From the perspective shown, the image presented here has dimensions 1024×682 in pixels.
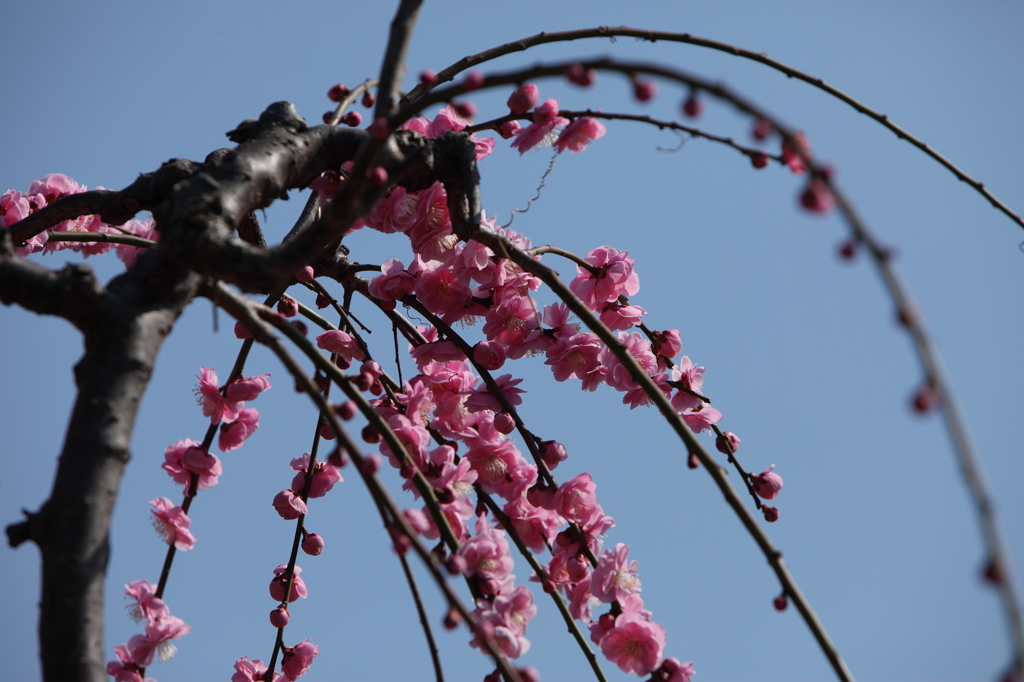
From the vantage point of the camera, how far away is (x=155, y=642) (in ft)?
4.74

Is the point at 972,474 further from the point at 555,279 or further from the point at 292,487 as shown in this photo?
the point at 292,487

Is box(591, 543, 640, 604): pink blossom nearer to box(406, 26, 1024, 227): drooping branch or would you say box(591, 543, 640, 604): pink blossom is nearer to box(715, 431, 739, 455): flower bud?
box(715, 431, 739, 455): flower bud

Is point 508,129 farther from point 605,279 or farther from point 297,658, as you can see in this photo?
point 297,658

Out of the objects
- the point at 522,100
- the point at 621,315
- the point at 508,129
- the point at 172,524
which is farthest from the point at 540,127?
the point at 172,524

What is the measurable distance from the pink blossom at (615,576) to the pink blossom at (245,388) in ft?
2.66

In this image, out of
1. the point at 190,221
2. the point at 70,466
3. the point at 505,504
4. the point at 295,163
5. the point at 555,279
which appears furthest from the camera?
the point at 505,504

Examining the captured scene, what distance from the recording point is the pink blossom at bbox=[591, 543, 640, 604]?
4.72 feet

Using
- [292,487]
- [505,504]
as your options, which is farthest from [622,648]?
[292,487]

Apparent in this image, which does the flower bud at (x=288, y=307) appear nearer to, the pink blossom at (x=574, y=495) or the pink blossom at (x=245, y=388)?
the pink blossom at (x=245, y=388)

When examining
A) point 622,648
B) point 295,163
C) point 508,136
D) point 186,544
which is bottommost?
point 622,648

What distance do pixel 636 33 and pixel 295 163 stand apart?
2.32ft

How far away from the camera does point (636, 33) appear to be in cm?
147

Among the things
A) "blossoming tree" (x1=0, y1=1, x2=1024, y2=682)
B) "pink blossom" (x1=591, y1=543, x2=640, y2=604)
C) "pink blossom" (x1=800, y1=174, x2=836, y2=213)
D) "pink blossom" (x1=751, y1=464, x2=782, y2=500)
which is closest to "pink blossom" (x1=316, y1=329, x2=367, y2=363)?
"blossoming tree" (x1=0, y1=1, x2=1024, y2=682)

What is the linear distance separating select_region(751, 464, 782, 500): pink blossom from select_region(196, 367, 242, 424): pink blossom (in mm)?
1118
